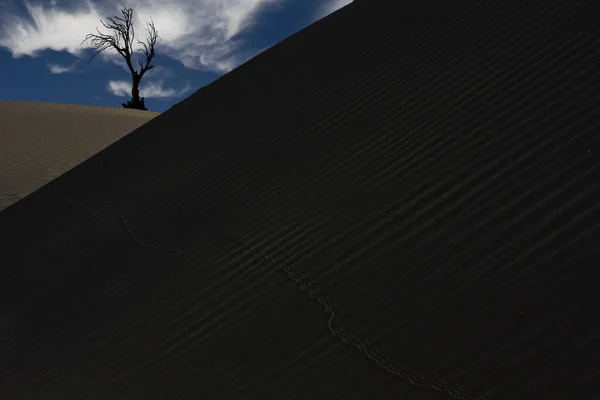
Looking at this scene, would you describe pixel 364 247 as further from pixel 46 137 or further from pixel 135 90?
pixel 135 90

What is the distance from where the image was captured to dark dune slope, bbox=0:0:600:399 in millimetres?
2596

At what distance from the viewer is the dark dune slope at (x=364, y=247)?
2596 millimetres

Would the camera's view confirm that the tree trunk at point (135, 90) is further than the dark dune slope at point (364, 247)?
Yes

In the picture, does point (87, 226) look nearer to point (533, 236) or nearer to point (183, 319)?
point (183, 319)

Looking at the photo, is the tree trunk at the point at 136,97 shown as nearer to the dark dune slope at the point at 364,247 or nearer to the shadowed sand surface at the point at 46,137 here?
the shadowed sand surface at the point at 46,137

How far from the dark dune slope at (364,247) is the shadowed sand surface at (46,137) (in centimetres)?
417

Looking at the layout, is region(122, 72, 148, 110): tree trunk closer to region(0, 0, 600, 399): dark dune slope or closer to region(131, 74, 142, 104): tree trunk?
region(131, 74, 142, 104): tree trunk

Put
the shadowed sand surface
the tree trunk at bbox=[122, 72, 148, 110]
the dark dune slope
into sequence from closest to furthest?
the dark dune slope, the shadowed sand surface, the tree trunk at bbox=[122, 72, 148, 110]

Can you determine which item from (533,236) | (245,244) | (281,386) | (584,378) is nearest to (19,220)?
(245,244)

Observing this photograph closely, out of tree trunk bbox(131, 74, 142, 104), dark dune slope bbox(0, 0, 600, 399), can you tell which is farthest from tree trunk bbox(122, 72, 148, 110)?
dark dune slope bbox(0, 0, 600, 399)

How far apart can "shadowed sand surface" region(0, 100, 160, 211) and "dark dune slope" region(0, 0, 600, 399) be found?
4.17 m

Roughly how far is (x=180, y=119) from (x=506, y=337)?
5673 millimetres

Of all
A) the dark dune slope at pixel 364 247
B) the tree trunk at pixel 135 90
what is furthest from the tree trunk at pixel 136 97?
the dark dune slope at pixel 364 247

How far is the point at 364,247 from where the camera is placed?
11.0 ft
